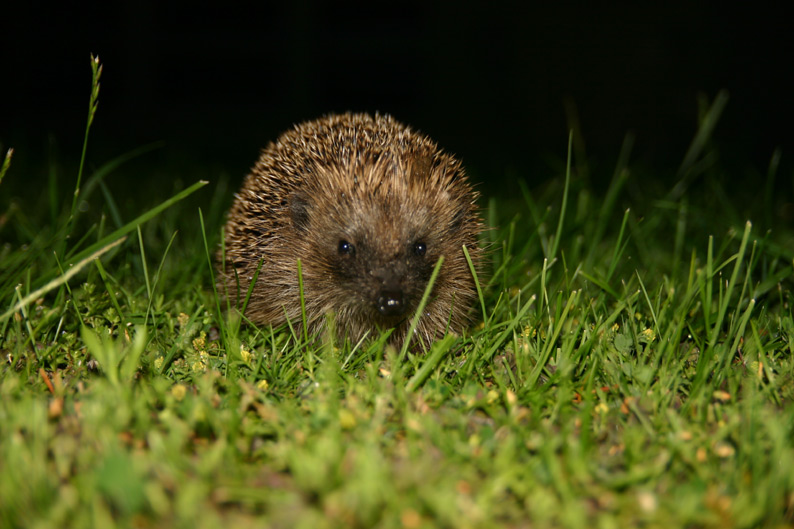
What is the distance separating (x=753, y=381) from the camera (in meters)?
2.54

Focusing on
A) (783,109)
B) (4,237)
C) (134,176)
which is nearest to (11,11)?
(134,176)

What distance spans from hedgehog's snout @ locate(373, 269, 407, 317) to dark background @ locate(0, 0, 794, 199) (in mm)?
5581

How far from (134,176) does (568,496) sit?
6651 millimetres

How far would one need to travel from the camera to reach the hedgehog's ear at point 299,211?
3.40 m

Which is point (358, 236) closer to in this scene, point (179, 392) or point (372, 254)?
point (372, 254)

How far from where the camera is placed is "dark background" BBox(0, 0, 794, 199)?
10.1m

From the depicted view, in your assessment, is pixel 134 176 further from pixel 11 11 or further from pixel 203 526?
pixel 11 11

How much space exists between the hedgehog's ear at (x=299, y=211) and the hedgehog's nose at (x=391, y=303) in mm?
675

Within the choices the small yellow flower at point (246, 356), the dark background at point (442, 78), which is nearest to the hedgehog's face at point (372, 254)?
the small yellow flower at point (246, 356)

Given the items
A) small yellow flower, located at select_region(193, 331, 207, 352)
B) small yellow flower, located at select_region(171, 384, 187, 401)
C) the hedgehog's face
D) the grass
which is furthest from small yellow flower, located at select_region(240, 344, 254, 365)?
the hedgehog's face

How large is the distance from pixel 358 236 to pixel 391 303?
426 mm

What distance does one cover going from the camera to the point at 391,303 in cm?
295

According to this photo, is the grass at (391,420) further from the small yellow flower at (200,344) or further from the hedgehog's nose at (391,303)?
the hedgehog's nose at (391,303)

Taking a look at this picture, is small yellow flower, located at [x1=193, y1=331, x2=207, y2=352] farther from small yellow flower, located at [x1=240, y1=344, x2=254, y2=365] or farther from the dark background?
the dark background
